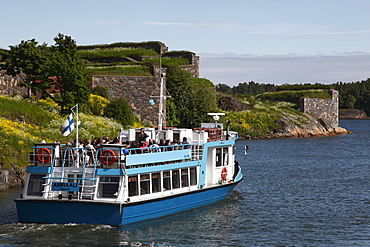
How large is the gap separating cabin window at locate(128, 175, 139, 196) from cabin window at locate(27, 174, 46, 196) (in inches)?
160

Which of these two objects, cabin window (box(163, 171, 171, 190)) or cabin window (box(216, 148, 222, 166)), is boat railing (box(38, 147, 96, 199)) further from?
cabin window (box(216, 148, 222, 166))

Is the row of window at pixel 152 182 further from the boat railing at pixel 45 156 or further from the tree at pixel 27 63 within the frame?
the tree at pixel 27 63

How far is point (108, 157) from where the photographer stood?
2386 centimetres

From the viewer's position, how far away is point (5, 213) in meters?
26.7

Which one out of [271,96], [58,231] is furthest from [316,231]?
[271,96]

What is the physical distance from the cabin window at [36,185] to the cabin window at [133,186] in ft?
13.3

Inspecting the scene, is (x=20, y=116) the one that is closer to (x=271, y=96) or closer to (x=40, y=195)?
(x=40, y=195)

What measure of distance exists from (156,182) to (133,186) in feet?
6.05

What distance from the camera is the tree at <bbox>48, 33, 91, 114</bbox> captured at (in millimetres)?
49000

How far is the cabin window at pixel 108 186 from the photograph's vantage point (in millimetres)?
24078

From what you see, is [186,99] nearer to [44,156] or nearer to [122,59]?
[122,59]

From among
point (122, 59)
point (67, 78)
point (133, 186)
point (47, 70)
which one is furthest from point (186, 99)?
point (133, 186)

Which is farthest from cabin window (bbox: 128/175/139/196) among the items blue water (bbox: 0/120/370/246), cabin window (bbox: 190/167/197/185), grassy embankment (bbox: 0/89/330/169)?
grassy embankment (bbox: 0/89/330/169)

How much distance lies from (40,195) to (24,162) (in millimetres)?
11890
